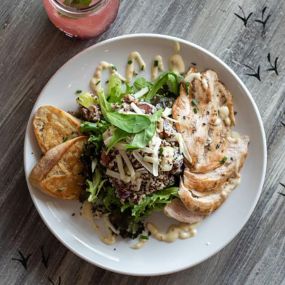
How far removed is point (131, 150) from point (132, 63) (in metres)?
0.38

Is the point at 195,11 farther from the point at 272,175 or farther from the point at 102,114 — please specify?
the point at 272,175

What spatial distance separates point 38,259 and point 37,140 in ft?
1.67

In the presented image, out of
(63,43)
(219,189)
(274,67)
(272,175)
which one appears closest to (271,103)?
(274,67)

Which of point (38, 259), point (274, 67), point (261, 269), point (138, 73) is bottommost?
point (38, 259)

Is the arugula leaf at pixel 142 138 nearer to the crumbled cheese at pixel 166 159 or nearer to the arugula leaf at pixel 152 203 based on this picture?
the crumbled cheese at pixel 166 159

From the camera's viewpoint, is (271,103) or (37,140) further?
(271,103)

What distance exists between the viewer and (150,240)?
199 cm

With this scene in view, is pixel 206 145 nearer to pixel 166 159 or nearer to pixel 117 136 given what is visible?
pixel 166 159

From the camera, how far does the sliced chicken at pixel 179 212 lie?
6.36 feet

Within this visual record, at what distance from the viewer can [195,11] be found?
2.13 meters

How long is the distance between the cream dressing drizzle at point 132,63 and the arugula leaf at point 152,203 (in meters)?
0.46

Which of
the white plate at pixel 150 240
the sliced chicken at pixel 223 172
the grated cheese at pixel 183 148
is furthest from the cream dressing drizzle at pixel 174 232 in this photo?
the grated cheese at pixel 183 148

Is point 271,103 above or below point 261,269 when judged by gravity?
above

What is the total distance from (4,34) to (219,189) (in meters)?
1.06
